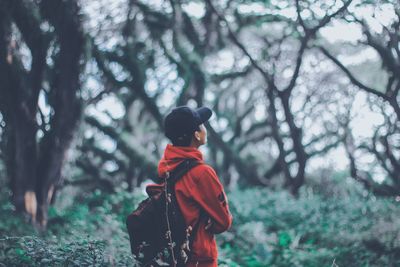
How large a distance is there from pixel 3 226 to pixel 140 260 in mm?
4054

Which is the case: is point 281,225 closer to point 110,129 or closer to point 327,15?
point 327,15

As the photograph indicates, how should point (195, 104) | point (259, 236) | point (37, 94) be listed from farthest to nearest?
point (195, 104)
point (37, 94)
point (259, 236)

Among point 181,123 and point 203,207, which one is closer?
point 203,207

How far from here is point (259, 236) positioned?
7664 mm

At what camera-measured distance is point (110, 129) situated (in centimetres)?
1321

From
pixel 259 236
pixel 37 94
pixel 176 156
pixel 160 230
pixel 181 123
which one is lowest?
pixel 259 236

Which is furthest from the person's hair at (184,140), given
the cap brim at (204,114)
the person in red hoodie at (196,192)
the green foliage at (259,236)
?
the green foliage at (259,236)

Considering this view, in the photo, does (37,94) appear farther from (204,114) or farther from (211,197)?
(211,197)

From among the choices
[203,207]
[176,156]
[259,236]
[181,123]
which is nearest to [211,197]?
[203,207]

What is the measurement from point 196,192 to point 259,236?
16.2 ft

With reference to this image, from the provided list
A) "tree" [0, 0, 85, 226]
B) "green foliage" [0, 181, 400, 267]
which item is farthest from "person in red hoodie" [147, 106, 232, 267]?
"tree" [0, 0, 85, 226]

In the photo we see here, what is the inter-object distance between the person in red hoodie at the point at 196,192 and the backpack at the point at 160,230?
0.04m

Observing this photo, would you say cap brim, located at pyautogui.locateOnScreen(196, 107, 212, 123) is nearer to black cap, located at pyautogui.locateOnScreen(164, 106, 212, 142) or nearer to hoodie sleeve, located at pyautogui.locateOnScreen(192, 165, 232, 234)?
black cap, located at pyautogui.locateOnScreen(164, 106, 212, 142)

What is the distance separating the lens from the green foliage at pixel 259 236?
11.6ft
